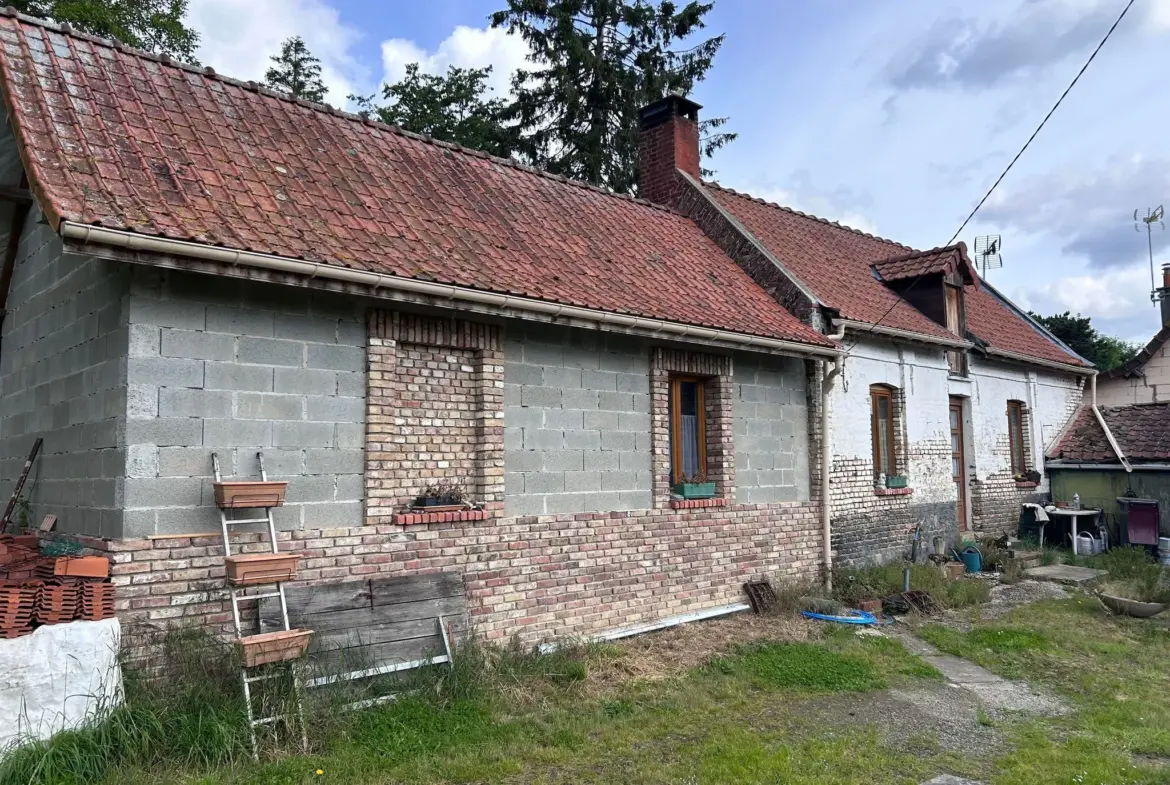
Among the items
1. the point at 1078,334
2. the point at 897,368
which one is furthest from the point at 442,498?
the point at 1078,334

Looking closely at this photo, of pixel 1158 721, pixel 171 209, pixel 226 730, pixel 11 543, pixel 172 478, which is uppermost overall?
pixel 171 209

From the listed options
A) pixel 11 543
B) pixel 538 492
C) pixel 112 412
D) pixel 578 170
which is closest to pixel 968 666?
pixel 538 492

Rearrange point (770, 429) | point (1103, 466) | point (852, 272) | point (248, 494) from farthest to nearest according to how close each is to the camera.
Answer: point (1103, 466) → point (852, 272) → point (770, 429) → point (248, 494)

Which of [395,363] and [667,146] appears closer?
[395,363]

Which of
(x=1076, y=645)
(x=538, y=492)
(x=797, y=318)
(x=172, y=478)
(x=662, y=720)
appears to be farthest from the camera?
(x=797, y=318)

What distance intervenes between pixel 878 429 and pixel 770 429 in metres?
2.92

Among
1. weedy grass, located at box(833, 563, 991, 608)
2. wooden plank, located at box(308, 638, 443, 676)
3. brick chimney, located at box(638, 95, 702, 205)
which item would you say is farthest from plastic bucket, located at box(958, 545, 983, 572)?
wooden plank, located at box(308, 638, 443, 676)

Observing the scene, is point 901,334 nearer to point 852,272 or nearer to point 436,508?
point 852,272

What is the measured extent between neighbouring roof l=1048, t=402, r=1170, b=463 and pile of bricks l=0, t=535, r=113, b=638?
15577mm

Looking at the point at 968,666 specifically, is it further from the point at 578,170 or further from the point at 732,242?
the point at 578,170

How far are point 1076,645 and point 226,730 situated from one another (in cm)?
819

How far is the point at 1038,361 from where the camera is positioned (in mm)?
15734

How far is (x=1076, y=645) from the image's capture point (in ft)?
28.1

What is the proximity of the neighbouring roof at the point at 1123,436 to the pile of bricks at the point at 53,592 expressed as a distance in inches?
613
